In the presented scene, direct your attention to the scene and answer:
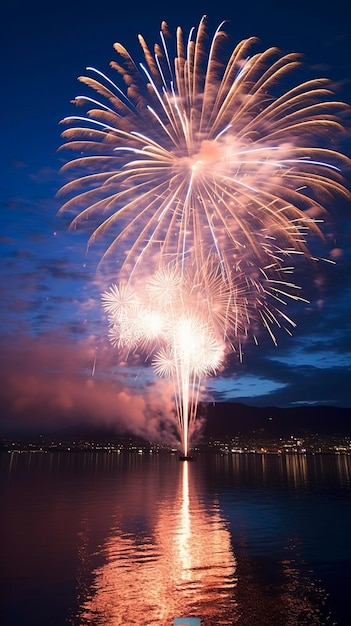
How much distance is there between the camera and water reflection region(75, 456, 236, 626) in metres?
21.3

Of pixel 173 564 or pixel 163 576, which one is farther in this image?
pixel 173 564

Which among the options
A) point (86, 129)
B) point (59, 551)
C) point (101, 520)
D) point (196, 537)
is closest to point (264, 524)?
point (196, 537)

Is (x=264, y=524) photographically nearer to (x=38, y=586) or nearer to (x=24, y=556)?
(x=24, y=556)

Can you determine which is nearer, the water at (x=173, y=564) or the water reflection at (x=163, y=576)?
the water reflection at (x=163, y=576)

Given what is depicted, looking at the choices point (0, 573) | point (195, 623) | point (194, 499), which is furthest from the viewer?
point (194, 499)

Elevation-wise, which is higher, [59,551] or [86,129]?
[86,129]

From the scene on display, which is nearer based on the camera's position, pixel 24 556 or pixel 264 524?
pixel 24 556

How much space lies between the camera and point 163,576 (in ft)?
88.6

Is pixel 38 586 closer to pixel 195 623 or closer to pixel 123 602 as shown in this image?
pixel 123 602

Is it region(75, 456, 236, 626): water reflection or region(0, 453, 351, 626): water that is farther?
region(0, 453, 351, 626): water

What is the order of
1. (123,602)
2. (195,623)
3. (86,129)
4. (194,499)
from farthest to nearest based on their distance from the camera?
1. (194,499)
2. (86,129)
3. (123,602)
4. (195,623)

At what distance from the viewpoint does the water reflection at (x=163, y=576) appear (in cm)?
2127

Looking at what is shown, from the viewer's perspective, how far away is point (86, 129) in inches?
1251

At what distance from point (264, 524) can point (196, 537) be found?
11109 mm
